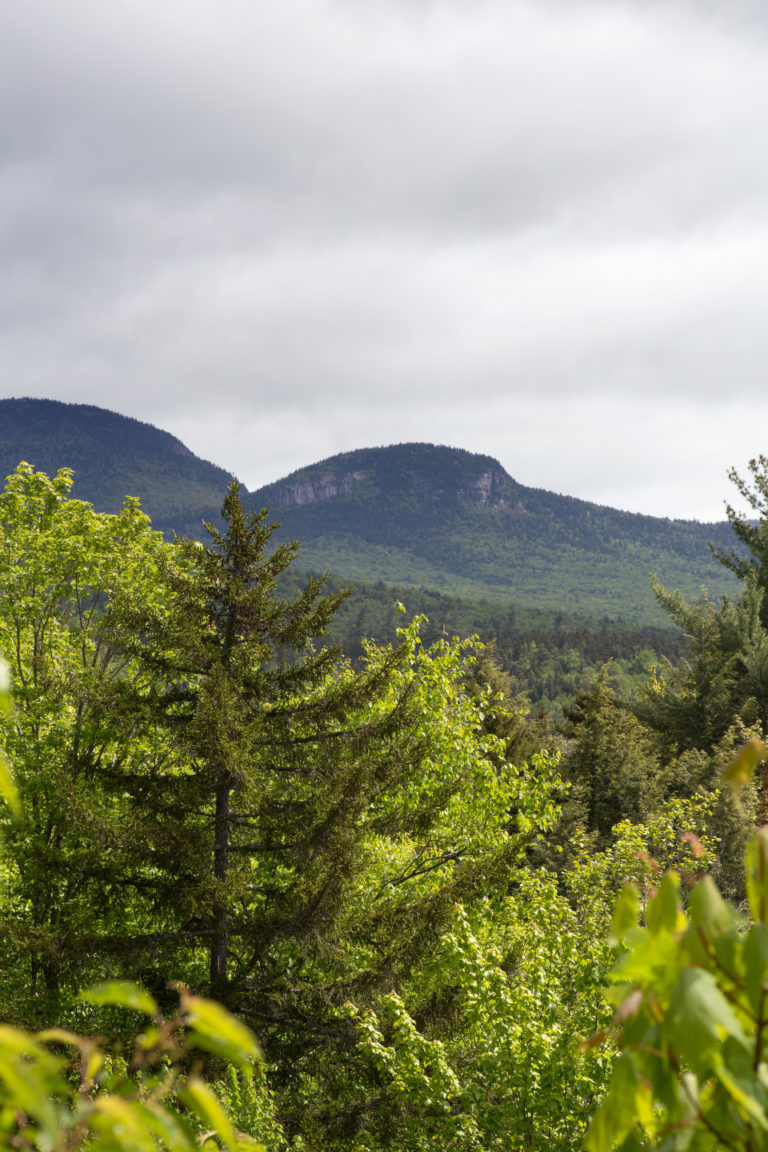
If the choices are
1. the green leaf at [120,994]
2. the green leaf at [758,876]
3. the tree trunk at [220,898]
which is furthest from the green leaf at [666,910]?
the tree trunk at [220,898]

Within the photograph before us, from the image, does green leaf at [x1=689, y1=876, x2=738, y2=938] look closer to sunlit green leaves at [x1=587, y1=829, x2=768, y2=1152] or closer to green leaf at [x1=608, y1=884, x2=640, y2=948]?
sunlit green leaves at [x1=587, y1=829, x2=768, y2=1152]

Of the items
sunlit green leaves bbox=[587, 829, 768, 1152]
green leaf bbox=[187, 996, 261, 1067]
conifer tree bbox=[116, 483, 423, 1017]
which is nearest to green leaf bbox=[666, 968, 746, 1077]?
sunlit green leaves bbox=[587, 829, 768, 1152]

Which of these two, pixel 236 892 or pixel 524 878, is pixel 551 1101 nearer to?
pixel 236 892

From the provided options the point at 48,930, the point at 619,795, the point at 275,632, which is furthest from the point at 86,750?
the point at 619,795

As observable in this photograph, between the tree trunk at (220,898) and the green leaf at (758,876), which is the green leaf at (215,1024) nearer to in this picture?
the green leaf at (758,876)

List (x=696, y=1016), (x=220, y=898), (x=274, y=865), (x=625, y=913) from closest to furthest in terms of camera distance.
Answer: (x=696, y=1016), (x=625, y=913), (x=220, y=898), (x=274, y=865)

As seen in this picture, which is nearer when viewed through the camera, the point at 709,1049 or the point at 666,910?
the point at 709,1049

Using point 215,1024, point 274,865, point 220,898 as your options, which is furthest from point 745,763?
point 274,865

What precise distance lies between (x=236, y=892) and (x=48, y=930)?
88.6 inches

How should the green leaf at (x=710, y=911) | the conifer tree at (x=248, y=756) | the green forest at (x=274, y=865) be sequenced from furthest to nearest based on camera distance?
1. the conifer tree at (x=248, y=756)
2. the green forest at (x=274, y=865)
3. the green leaf at (x=710, y=911)

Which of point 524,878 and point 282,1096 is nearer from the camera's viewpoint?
point 282,1096

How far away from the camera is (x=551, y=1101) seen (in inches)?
222

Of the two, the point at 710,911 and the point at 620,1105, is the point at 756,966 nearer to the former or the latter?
the point at 710,911

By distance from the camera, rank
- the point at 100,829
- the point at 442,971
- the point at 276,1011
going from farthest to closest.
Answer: the point at 442,971 < the point at 276,1011 < the point at 100,829
